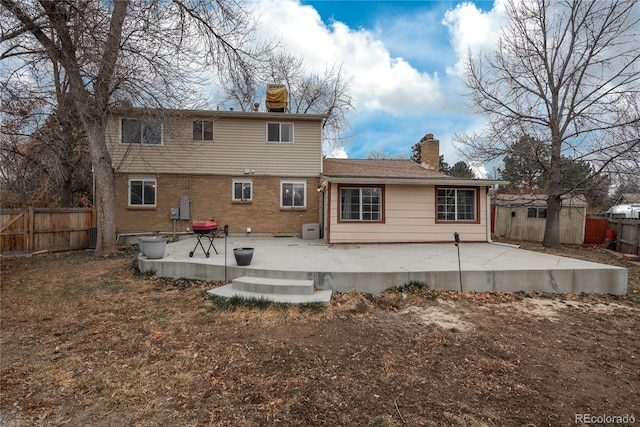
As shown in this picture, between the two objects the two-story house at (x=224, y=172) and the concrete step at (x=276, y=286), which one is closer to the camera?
the concrete step at (x=276, y=286)

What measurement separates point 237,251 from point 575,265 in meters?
7.60

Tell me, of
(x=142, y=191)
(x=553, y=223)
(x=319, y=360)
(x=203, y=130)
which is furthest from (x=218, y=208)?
(x=553, y=223)

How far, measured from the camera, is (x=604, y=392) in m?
2.89

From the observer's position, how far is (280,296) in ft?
17.5

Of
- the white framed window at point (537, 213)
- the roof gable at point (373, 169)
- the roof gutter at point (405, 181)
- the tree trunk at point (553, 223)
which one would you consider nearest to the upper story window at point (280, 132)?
the roof gable at point (373, 169)

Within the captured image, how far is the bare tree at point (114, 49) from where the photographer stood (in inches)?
263

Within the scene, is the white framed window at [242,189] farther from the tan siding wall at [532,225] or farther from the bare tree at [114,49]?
the tan siding wall at [532,225]

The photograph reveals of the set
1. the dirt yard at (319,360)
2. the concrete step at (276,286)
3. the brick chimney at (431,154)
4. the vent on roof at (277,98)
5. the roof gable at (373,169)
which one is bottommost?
the dirt yard at (319,360)

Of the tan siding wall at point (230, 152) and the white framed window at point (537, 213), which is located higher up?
the tan siding wall at point (230, 152)

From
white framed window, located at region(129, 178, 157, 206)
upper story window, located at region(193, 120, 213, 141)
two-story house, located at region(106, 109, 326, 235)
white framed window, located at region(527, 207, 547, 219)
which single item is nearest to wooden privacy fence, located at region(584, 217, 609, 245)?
white framed window, located at region(527, 207, 547, 219)

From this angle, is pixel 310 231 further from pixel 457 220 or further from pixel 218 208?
pixel 457 220

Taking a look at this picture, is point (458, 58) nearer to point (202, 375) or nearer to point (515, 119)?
point (515, 119)

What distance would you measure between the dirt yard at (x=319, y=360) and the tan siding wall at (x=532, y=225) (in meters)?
10.6

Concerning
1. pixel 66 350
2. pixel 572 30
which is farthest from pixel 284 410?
pixel 572 30
